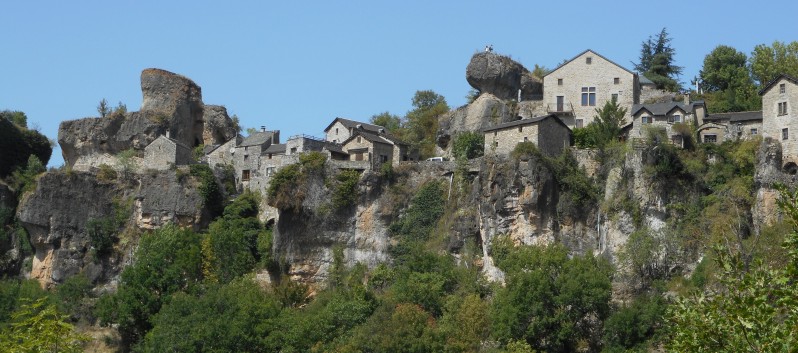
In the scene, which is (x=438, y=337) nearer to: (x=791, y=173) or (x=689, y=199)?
(x=689, y=199)

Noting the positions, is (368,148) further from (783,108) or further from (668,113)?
(783,108)

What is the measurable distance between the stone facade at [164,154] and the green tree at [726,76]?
2738 cm

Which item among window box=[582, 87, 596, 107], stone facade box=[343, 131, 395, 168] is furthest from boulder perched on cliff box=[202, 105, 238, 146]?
window box=[582, 87, 596, 107]

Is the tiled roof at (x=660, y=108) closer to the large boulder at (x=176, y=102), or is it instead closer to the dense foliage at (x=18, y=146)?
the large boulder at (x=176, y=102)

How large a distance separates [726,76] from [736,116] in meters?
13.6

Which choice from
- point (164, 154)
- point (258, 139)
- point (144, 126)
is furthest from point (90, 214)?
point (258, 139)

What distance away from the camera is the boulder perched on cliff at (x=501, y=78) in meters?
68.8

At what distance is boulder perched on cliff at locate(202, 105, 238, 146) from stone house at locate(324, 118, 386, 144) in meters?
6.31

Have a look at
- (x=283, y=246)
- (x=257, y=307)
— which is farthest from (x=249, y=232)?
(x=257, y=307)

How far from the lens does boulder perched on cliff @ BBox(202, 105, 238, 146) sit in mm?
74938

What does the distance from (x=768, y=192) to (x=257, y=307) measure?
21710 mm

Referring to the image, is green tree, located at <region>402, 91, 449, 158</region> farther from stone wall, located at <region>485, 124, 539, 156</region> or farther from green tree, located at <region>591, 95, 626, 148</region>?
green tree, located at <region>591, 95, 626, 148</region>

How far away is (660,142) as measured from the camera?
56094 mm

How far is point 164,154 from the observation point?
226ft
